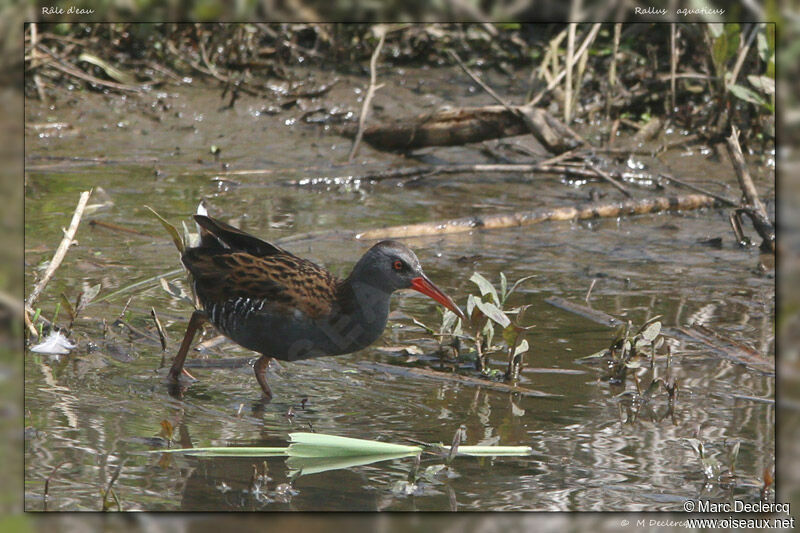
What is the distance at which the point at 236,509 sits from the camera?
3.08 m

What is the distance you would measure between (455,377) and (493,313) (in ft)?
1.00

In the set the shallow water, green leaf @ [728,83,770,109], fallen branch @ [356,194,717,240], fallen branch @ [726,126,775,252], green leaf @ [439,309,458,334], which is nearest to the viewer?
the shallow water

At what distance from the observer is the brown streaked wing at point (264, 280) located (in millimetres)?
4047

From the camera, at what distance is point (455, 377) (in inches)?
168

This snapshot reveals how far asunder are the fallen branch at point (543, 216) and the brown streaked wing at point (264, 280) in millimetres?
1741

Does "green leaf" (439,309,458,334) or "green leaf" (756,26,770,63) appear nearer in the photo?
"green leaf" (439,309,458,334)

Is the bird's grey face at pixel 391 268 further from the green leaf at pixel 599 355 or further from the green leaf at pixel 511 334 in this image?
the green leaf at pixel 599 355

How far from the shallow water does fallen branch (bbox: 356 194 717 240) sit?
0.06m

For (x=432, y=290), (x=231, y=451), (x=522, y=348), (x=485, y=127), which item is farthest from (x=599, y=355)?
(x=485, y=127)

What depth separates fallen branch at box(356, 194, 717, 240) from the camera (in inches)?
235

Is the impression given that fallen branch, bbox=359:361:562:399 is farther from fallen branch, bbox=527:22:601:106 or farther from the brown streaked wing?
fallen branch, bbox=527:22:601:106

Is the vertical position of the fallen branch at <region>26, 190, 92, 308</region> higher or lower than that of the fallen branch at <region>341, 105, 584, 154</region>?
lower

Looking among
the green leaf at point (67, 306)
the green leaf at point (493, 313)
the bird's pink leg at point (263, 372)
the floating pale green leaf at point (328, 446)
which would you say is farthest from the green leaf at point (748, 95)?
the green leaf at point (67, 306)

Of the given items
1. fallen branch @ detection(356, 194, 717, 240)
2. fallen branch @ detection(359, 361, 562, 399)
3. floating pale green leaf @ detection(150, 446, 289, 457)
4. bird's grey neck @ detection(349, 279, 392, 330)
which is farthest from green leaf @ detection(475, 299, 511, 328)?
fallen branch @ detection(356, 194, 717, 240)
